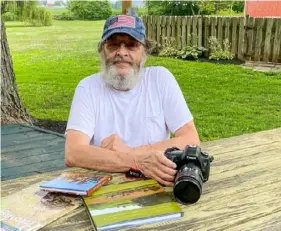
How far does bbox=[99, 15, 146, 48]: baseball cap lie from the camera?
93.2 inches

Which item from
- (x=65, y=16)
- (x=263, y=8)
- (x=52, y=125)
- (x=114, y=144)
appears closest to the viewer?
(x=114, y=144)

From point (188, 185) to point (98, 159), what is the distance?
0.52 m

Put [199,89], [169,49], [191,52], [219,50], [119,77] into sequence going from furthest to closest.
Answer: [169,49]
[191,52]
[219,50]
[199,89]
[119,77]

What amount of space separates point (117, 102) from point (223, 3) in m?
17.1

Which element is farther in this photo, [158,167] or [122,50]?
[122,50]

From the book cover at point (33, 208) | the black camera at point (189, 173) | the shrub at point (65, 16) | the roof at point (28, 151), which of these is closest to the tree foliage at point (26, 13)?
the shrub at point (65, 16)

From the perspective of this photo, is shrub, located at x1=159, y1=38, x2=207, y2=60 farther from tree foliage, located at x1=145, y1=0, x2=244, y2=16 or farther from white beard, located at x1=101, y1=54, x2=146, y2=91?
white beard, located at x1=101, y1=54, x2=146, y2=91

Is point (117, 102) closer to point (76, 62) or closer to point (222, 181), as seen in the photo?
point (222, 181)

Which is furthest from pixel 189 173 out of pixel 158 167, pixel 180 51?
pixel 180 51

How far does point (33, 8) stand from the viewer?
→ 55.1ft

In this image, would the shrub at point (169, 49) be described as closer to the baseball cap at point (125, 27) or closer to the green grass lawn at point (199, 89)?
the green grass lawn at point (199, 89)

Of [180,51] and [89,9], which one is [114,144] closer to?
[180,51]

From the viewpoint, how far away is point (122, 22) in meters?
2.38

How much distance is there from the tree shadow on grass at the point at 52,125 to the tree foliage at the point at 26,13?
9.18 meters
